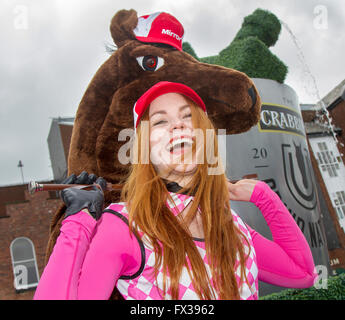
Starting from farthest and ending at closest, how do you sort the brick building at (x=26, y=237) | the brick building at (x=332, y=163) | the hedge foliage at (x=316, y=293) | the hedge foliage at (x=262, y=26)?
1. the brick building at (x=332, y=163)
2. the brick building at (x=26, y=237)
3. the hedge foliage at (x=262, y=26)
4. the hedge foliage at (x=316, y=293)

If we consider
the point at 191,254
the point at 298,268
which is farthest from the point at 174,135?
the point at 298,268

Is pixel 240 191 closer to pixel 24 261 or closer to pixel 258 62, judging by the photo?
pixel 258 62

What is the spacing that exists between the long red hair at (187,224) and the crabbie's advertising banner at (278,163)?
1.89 meters

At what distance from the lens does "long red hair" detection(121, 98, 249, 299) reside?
1.03m

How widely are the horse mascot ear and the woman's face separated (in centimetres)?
23

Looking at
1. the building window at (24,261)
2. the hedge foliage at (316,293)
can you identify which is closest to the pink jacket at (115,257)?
the hedge foliage at (316,293)

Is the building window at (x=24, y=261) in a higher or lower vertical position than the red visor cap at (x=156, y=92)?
lower

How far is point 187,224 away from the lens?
3.70ft

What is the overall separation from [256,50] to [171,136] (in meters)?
2.88

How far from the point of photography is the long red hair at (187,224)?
1.03m

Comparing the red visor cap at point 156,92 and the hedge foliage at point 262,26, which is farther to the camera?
the hedge foliage at point 262,26

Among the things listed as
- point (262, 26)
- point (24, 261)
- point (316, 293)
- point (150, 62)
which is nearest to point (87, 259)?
point (150, 62)

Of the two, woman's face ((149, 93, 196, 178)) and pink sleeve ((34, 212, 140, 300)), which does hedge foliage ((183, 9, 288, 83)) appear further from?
pink sleeve ((34, 212, 140, 300))

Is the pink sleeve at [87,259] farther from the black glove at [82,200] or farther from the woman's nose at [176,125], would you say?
the woman's nose at [176,125]
